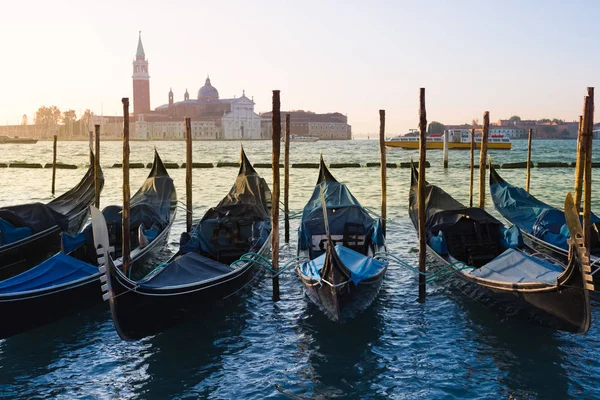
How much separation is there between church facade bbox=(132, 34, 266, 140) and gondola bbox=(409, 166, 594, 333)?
8241 cm

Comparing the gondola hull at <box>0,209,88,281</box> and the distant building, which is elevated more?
the distant building

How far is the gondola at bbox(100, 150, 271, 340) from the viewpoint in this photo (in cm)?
482

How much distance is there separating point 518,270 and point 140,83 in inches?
3921

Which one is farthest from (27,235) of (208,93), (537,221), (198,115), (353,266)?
(208,93)

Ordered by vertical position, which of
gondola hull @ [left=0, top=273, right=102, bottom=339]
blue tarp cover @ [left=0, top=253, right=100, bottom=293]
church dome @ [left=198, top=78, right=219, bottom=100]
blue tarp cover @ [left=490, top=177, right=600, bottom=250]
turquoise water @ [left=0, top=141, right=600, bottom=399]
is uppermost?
church dome @ [left=198, top=78, right=219, bottom=100]

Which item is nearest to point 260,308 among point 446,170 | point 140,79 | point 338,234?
point 338,234

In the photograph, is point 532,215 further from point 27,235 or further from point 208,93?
point 208,93

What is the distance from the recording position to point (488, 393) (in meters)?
4.42

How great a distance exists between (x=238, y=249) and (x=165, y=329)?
2.05 metres

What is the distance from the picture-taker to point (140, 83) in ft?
325

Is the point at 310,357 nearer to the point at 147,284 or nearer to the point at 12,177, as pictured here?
the point at 147,284

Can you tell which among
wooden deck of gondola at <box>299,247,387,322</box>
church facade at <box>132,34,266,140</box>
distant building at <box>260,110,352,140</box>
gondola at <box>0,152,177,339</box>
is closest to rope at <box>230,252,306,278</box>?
wooden deck of gondola at <box>299,247,387,322</box>

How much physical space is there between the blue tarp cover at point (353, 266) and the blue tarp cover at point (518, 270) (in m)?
1.00

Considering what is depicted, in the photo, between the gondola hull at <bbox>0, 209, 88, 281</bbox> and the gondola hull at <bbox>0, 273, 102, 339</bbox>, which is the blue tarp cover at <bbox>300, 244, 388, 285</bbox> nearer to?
the gondola hull at <bbox>0, 273, 102, 339</bbox>
